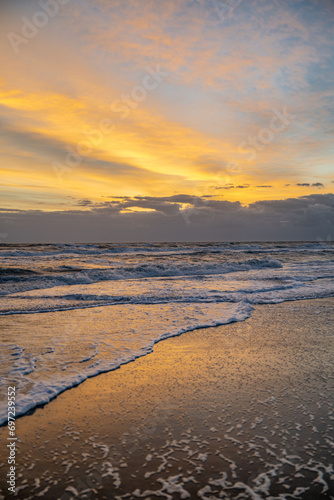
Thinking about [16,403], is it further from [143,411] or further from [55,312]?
[55,312]

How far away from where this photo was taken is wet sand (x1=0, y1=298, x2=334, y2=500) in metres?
2.91

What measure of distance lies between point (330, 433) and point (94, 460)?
2377 mm

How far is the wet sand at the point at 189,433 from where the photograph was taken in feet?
9.55

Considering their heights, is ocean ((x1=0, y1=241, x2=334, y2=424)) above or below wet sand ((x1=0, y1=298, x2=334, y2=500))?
below

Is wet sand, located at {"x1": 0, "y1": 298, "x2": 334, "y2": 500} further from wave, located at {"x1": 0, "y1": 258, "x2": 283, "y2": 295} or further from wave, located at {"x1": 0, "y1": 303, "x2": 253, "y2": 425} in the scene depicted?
wave, located at {"x1": 0, "y1": 258, "x2": 283, "y2": 295}

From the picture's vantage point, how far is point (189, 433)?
3.70 meters

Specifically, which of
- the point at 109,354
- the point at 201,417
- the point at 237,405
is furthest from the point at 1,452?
the point at 109,354

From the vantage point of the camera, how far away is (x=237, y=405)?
→ 4.33 metres

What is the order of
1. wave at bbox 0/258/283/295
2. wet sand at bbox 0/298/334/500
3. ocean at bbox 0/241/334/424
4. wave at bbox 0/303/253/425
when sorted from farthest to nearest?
wave at bbox 0/258/283/295 → ocean at bbox 0/241/334/424 → wave at bbox 0/303/253/425 → wet sand at bbox 0/298/334/500

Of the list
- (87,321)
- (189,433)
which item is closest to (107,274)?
(87,321)

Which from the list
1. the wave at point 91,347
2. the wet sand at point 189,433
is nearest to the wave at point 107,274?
the wave at point 91,347

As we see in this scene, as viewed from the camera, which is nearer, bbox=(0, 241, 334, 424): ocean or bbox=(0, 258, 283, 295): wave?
bbox=(0, 241, 334, 424): ocean

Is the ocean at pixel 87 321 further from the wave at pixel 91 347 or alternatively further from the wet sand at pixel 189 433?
the wet sand at pixel 189 433

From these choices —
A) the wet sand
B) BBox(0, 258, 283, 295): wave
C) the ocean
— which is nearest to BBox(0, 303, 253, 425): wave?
the ocean
